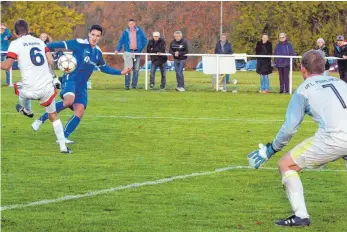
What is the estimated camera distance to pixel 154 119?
18641 millimetres

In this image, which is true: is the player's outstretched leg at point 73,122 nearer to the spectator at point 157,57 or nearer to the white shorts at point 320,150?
the white shorts at point 320,150

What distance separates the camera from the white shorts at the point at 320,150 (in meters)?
7.72

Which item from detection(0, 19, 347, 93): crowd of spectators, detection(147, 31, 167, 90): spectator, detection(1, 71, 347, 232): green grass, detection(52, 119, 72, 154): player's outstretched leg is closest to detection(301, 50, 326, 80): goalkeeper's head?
detection(1, 71, 347, 232): green grass

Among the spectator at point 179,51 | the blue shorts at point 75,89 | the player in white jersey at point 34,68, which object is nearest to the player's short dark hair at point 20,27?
the player in white jersey at point 34,68

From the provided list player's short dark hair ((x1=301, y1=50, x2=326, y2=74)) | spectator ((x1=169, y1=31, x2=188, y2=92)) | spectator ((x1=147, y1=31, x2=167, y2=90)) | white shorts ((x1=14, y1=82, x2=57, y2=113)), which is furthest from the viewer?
spectator ((x1=147, y1=31, x2=167, y2=90))

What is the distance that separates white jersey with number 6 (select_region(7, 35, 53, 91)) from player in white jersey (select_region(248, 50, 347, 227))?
5.87 meters

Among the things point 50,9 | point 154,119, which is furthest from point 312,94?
point 50,9

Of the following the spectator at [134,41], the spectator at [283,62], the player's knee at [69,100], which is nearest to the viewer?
the player's knee at [69,100]

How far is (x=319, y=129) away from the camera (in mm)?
7832

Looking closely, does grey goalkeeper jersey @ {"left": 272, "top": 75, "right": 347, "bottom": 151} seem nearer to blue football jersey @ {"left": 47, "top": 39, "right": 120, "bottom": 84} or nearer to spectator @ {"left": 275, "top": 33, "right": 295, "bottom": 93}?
blue football jersey @ {"left": 47, "top": 39, "right": 120, "bottom": 84}

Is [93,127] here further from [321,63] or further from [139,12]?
[139,12]

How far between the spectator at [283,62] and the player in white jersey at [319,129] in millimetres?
19618

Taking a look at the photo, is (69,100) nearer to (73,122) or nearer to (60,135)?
(73,122)

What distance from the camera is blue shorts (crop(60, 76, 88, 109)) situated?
1415 cm
